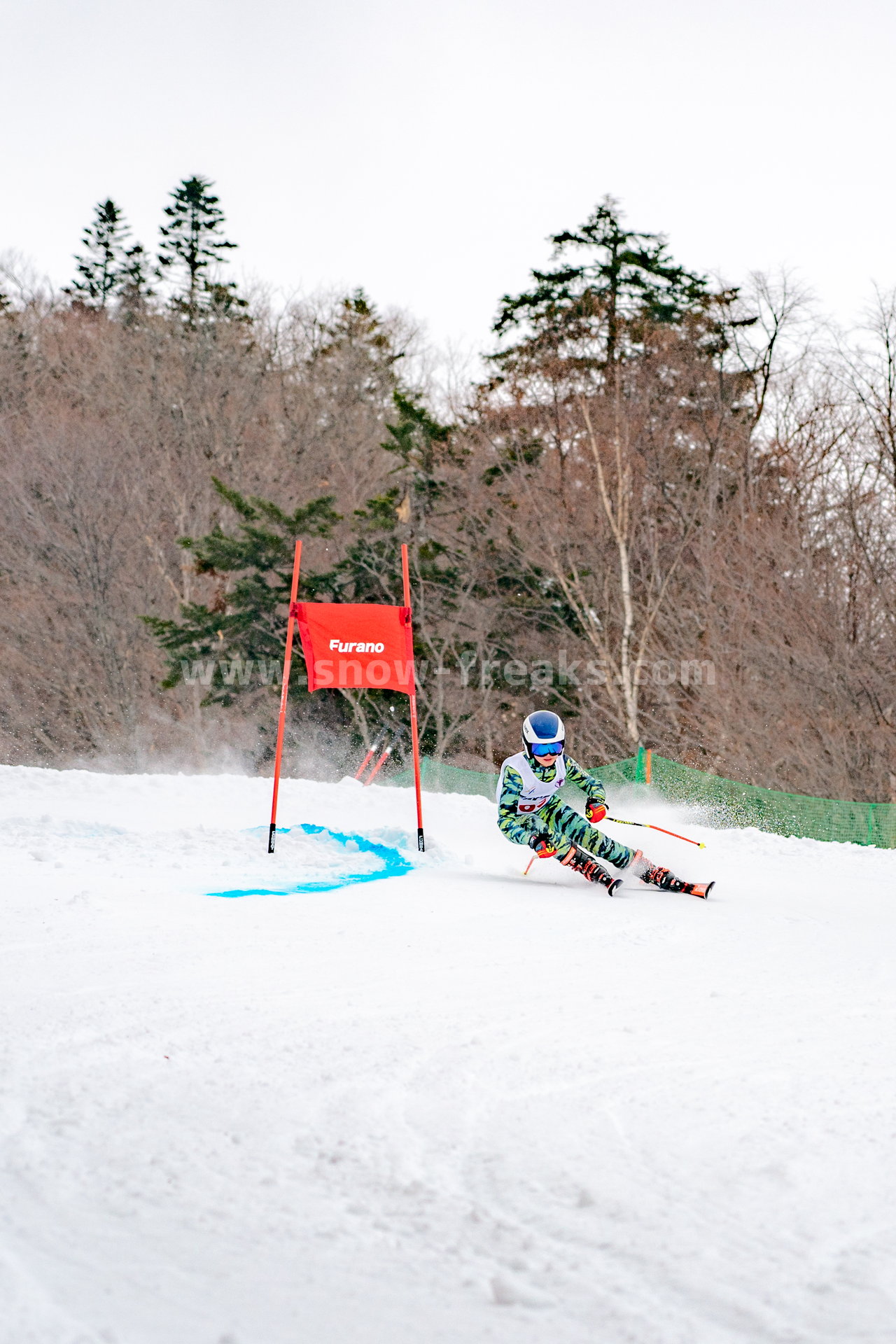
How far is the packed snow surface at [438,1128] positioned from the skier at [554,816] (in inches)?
46.9

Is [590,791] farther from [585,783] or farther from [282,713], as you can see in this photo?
[282,713]

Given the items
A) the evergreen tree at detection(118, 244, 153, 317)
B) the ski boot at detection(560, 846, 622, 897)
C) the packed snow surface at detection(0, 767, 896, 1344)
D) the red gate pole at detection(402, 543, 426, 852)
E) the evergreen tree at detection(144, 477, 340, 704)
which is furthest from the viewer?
the evergreen tree at detection(118, 244, 153, 317)

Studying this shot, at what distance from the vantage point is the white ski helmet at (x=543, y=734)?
7273 mm

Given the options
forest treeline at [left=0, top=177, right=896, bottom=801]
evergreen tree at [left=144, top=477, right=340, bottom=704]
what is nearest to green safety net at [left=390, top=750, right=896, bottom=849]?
forest treeline at [left=0, top=177, right=896, bottom=801]

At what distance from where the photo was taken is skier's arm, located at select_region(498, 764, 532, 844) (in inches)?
286

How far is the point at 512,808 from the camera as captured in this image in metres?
7.32

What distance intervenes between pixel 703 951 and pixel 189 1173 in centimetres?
334

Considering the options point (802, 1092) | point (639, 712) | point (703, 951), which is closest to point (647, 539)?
point (639, 712)

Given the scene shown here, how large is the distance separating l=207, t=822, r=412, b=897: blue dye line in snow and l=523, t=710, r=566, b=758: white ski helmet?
1355 millimetres

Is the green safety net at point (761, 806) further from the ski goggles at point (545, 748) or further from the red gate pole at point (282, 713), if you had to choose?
the red gate pole at point (282, 713)

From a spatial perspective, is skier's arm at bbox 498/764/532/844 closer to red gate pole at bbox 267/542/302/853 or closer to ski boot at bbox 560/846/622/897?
ski boot at bbox 560/846/622/897

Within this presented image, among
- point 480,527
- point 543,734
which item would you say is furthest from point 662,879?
point 480,527

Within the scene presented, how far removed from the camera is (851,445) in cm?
1694

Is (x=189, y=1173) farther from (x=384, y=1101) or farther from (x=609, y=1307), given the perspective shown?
(x=609, y=1307)
